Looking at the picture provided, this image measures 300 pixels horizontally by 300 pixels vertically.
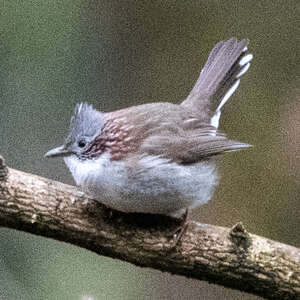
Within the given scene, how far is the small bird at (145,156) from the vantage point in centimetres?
497

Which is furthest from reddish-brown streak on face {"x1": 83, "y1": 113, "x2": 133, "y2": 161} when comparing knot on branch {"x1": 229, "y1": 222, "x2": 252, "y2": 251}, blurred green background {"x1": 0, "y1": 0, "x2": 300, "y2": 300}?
blurred green background {"x1": 0, "y1": 0, "x2": 300, "y2": 300}

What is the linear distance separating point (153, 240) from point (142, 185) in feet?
1.42

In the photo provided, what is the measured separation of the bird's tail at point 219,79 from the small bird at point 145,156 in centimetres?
48

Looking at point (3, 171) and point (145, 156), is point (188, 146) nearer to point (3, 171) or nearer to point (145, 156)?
point (145, 156)

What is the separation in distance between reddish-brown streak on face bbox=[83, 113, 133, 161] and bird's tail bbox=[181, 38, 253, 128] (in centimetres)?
107

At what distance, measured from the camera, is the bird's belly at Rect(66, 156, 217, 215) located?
195 inches

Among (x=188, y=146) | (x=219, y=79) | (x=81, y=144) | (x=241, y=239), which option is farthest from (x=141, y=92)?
(x=241, y=239)

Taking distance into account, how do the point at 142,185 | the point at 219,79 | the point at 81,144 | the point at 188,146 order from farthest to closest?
the point at 219,79, the point at 188,146, the point at 81,144, the point at 142,185

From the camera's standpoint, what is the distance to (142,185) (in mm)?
4961

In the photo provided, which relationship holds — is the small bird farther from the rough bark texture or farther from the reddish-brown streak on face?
the rough bark texture

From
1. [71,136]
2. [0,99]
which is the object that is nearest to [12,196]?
[71,136]

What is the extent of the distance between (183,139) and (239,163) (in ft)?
8.01

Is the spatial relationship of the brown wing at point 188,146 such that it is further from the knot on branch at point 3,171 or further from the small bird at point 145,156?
the knot on branch at point 3,171

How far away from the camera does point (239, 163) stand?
304 inches
